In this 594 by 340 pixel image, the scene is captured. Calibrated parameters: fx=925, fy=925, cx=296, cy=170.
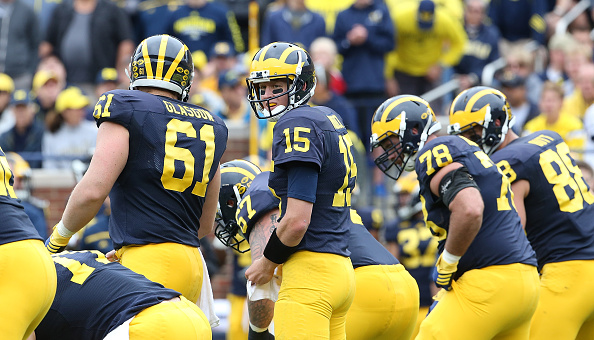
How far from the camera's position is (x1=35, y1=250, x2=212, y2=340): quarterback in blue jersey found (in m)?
4.35

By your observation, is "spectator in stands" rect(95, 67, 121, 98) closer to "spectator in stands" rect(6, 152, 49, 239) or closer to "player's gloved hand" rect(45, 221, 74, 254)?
"spectator in stands" rect(6, 152, 49, 239)

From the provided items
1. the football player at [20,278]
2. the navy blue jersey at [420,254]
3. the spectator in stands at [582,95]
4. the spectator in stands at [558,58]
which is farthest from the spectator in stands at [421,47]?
the football player at [20,278]

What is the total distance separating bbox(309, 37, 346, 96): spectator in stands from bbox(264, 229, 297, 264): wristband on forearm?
5985 mm

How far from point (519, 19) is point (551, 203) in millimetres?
8237

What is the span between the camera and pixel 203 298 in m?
5.72

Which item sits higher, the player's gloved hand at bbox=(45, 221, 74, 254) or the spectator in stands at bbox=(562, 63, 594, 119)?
the player's gloved hand at bbox=(45, 221, 74, 254)

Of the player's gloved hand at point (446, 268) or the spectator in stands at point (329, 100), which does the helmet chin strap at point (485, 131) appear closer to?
the player's gloved hand at point (446, 268)

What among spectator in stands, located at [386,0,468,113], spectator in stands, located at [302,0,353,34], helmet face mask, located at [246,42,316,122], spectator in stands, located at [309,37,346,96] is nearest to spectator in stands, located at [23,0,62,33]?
spectator in stands, located at [302,0,353,34]

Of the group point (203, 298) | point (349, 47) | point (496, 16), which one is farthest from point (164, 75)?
point (496, 16)

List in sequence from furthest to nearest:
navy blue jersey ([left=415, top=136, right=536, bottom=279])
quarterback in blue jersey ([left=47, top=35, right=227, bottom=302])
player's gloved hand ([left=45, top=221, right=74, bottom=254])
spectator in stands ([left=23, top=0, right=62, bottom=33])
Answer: spectator in stands ([left=23, top=0, right=62, bottom=33]) < navy blue jersey ([left=415, top=136, right=536, bottom=279]) < player's gloved hand ([left=45, top=221, right=74, bottom=254]) < quarterback in blue jersey ([left=47, top=35, right=227, bottom=302])

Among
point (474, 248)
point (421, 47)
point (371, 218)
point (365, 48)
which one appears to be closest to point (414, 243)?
point (371, 218)

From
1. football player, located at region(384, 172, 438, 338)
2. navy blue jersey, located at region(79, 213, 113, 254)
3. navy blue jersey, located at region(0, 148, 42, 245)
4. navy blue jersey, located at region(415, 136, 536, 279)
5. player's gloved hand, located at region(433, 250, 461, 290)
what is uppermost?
navy blue jersey, located at region(0, 148, 42, 245)

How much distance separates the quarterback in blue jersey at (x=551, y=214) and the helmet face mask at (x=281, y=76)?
5.04 feet

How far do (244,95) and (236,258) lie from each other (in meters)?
2.77
